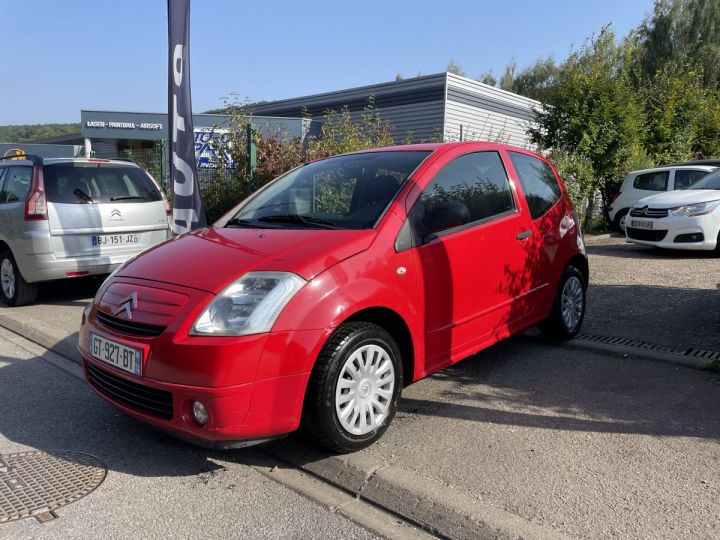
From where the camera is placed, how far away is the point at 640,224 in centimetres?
1027

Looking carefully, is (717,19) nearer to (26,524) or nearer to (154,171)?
(154,171)

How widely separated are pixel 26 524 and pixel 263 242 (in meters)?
1.78

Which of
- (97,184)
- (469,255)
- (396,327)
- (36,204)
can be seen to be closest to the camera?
(396,327)

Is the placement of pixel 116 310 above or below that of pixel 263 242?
below

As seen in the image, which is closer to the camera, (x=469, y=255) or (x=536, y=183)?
(x=469, y=255)

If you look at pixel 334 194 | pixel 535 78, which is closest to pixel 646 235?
pixel 334 194

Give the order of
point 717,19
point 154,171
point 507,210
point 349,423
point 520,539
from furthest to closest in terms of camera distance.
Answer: point 717,19
point 154,171
point 507,210
point 349,423
point 520,539

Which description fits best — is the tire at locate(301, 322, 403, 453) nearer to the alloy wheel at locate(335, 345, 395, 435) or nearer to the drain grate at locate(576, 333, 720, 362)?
the alloy wheel at locate(335, 345, 395, 435)

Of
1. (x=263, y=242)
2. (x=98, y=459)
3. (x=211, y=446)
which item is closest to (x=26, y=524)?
(x=98, y=459)

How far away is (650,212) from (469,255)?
7.53 metres

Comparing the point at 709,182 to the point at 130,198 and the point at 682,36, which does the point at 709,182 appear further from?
the point at 682,36

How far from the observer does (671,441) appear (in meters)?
3.34

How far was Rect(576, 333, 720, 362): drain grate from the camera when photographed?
15.7 feet

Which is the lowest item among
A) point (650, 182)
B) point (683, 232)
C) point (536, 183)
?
point (683, 232)
